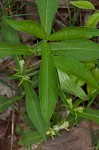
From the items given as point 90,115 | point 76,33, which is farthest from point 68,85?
point 76,33

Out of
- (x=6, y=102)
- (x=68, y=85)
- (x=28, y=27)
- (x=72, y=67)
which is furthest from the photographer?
(x=6, y=102)

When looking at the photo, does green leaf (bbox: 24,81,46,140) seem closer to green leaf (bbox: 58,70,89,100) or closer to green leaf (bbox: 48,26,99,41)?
green leaf (bbox: 58,70,89,100)

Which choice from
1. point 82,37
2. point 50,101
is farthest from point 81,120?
point 82,37

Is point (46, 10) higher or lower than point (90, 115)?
higher

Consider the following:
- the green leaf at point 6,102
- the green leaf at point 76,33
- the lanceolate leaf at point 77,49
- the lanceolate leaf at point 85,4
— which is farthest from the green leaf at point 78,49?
the green leaf at point 6,102

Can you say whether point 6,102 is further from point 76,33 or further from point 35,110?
point 76,33

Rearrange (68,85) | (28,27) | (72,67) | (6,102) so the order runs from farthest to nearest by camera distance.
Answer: (6,102), (68,85), (72,67), (28,27)

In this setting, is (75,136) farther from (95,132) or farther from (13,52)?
(13,52)
